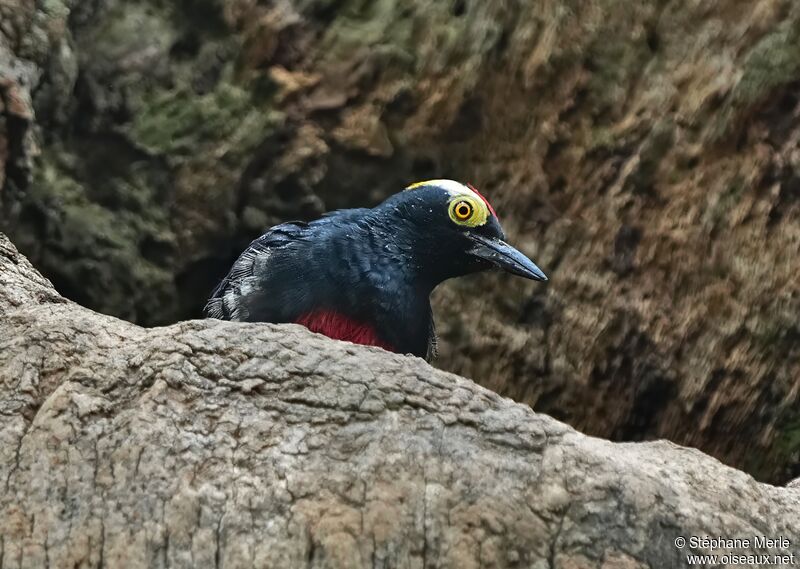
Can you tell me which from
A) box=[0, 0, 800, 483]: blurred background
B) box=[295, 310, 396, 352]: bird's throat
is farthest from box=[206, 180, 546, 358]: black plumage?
box=[0, 0, 800, 483]: blurred background

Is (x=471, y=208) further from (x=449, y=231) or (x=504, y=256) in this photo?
(x=504, y=256)

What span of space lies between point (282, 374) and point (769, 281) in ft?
8.24

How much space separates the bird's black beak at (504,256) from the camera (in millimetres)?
3893

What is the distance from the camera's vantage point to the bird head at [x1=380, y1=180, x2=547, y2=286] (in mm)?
4020

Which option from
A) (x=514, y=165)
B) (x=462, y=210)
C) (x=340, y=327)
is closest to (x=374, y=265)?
(x=340, y=327)

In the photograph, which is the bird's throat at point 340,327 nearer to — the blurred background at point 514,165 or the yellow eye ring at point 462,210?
the yellow eye ring at point 462,210

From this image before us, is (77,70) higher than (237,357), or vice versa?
(77,70)

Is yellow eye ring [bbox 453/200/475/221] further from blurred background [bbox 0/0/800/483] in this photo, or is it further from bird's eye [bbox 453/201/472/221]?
blurred background [bbox 0/0/800/483]

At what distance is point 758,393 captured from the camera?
4.54 meters

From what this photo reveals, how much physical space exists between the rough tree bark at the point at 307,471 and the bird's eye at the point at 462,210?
119 centimetres

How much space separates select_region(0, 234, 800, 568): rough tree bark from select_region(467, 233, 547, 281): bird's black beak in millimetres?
1086

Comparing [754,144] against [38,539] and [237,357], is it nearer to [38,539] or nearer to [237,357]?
[237,357]

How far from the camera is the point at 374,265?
389cm

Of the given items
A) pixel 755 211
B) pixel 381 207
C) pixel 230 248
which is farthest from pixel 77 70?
pixel 755 211
